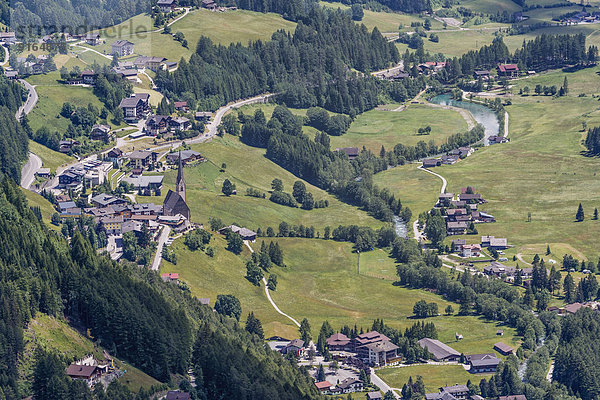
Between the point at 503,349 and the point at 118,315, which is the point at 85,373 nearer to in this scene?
the point at 118,315

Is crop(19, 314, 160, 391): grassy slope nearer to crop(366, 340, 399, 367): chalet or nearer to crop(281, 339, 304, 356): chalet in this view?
crop(281, 339, 304, 356): chalet

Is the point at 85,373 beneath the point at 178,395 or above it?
above

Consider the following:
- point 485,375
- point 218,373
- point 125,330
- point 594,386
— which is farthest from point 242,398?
point 594,386

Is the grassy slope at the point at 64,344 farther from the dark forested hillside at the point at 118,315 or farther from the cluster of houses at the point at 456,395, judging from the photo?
the cluster of houses at the point at 456,395

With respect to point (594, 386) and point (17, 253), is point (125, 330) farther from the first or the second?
point (594, 386)

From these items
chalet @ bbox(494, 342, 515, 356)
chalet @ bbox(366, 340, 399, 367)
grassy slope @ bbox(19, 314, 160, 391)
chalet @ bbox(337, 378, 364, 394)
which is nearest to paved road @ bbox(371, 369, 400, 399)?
chalet @ bbox(337, 378, 364, 394)

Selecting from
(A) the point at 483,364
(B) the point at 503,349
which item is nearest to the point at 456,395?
(A) the point at 483,364
